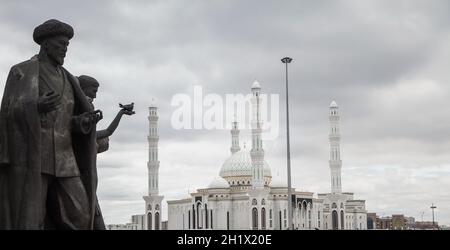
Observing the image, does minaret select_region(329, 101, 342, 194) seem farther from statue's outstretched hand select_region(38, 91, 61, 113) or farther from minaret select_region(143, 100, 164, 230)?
statue's outstretched hand select_region(38, 91, 61, 113)

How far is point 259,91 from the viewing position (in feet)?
252

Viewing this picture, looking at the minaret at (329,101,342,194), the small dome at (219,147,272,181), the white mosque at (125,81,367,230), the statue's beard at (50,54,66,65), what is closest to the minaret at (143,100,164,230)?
the white mosque at (125,81,367,230)

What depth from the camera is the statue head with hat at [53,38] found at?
705 cm

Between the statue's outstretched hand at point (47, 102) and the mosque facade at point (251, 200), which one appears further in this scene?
the mosque facade at point (251, 200)

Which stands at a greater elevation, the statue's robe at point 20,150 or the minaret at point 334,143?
the minaret at point 334,143

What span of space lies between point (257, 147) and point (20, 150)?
7096 centimetres

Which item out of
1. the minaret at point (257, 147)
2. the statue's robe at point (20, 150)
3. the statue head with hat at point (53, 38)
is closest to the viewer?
the statue's robe at point (20, 150)

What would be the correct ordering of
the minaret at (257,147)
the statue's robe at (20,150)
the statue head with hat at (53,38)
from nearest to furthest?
the statue's robe at (20,150) < the statue head with hat at (53,38) < the minaret at (257,147)

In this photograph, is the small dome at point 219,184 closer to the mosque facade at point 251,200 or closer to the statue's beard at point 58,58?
the mosque facade at point 251,200

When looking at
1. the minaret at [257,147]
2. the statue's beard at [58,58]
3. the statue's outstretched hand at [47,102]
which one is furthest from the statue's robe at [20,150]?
the minaret at [257,147]

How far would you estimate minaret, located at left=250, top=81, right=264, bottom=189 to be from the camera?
75.5 metres

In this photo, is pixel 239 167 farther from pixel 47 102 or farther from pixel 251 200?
pixel 47 102

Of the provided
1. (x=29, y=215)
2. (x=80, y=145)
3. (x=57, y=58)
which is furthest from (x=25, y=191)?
(x=57, y=58)

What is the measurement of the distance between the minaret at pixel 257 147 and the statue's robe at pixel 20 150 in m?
68.2
